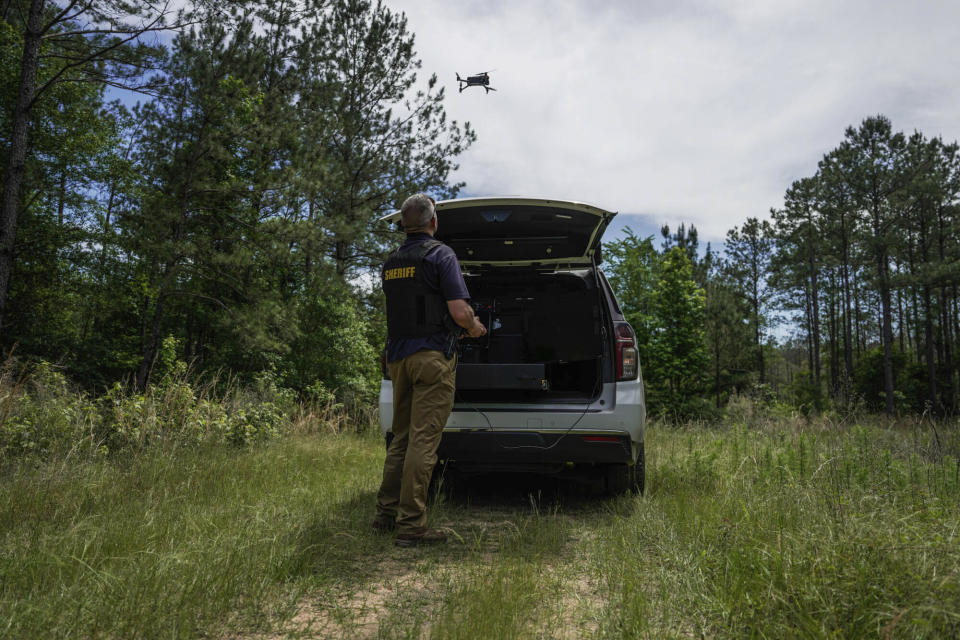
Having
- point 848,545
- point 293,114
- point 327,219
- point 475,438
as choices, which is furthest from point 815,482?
point 293,114

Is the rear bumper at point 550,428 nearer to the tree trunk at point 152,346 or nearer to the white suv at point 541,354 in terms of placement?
the white suv at point 541,354

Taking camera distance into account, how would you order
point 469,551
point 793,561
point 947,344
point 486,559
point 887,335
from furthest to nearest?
1. point 947,344
2. point 887,335
3. point 469,551
4. point 486,559
5. point 793,561

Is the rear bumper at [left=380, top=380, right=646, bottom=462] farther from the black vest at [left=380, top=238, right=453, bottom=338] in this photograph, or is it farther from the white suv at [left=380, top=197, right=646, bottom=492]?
the black vest at [left=380, top=238, right=453, bottom=338]

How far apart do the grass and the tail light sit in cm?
93

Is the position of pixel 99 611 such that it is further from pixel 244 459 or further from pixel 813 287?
pixel 813 287

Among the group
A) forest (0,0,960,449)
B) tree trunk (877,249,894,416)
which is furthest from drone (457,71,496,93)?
tree trunk (877,249,894,416)

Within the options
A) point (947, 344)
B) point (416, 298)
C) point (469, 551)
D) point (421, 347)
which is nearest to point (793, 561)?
point (469, 551)

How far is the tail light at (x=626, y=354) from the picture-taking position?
3.86m

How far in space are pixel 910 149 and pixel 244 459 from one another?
3305 cm

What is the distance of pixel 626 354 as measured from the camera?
153 inches

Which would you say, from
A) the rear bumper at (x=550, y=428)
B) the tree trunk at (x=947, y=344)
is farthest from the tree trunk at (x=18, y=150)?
the tree trunk at (x=947, y=344)

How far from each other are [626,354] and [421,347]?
1.51m

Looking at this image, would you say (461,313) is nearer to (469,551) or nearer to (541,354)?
(469,551)

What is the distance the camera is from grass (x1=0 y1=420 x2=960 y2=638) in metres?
1.98
